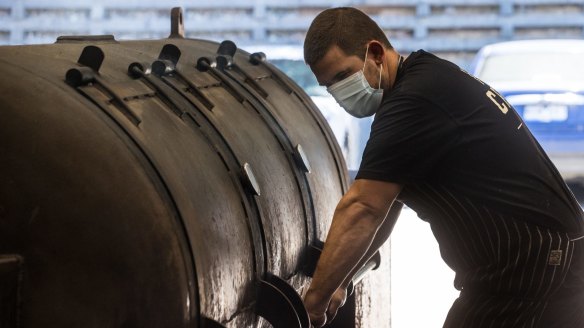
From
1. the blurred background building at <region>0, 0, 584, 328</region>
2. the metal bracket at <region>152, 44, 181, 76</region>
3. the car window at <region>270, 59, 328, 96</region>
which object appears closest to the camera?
the metal bracket at <region>152, 44, 181, 76</region>

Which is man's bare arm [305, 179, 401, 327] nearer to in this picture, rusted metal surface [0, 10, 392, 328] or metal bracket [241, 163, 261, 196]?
rusted metal surface [0, 10, 392, 328]

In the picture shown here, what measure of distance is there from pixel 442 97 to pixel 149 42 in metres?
1.48

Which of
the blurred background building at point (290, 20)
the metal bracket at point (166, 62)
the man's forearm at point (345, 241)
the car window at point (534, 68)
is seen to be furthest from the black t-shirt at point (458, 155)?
the blurred background building at point (290, 20)

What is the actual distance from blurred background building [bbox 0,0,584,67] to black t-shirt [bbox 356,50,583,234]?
405 inches

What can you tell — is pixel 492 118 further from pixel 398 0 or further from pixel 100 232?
pixel 398 0

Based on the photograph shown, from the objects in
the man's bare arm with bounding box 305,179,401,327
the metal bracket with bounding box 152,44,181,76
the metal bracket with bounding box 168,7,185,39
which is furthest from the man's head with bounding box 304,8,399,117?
the metal bracket with bounding box 168,7,185,39

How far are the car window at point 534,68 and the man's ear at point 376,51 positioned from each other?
281 inches

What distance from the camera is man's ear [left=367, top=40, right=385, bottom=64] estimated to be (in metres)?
3.41

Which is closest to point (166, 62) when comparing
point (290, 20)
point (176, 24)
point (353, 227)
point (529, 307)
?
point (353, 227)

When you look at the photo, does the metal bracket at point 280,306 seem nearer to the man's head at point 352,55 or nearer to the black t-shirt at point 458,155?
the black t-shirt at point 458,155

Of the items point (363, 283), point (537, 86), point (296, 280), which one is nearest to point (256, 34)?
point (537, 86)

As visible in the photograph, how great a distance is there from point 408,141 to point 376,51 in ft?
1.24

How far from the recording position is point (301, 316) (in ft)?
11.0

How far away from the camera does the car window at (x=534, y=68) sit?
410 inches
